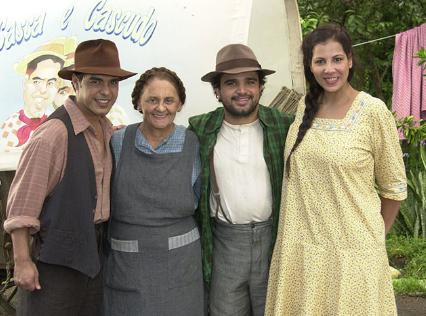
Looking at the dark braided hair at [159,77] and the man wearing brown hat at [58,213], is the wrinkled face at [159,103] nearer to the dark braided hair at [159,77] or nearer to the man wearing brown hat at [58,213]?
the dark braided hair at [159,77]

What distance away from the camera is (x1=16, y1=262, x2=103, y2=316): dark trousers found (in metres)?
2.46

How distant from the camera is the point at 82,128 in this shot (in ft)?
8.30

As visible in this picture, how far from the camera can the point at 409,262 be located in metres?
5.53

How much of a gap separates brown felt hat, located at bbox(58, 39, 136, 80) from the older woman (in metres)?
0.17

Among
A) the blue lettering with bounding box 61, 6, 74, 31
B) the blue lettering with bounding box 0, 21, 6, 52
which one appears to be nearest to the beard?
the blue lettering with bounding box 61, 6, 74, 31

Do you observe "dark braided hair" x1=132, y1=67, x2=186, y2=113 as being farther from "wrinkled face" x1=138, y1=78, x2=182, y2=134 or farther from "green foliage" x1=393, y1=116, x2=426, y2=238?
"green foliage" x1=393, y1=116, x2=426, y2=238

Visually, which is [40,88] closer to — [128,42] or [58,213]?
[128,42]

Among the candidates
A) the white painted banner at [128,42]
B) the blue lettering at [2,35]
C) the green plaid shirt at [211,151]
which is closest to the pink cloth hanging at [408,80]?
the white painted banner at [128,42]

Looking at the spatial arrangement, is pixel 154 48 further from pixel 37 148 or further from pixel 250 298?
pixel 250 298

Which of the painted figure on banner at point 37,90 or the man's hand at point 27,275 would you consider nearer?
the man's hand at point 27,275

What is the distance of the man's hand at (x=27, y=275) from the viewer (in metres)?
2.39

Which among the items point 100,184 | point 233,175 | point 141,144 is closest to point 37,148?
point 100,184

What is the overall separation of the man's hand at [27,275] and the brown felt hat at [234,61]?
4.17 feet

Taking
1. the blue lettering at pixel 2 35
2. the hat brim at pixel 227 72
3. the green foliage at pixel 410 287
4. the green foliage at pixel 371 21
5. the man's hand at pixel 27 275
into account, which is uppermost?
the green foliage at pixel 371 21
